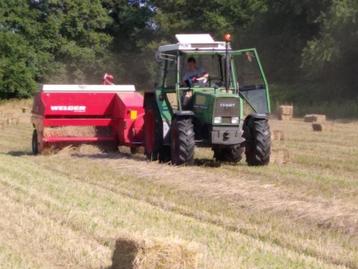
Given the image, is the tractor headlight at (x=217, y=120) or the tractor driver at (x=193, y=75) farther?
the tractor driver at (x=193, y=75)

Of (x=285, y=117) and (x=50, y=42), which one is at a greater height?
(x=50, y=42)

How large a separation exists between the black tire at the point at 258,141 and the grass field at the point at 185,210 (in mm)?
339

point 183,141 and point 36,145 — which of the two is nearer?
point 183,141

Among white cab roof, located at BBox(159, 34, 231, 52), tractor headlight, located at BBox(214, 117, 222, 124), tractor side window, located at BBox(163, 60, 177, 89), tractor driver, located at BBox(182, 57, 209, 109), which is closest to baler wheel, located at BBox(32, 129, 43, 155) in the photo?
tractor side window, located at BBox(163, 60, 177, 89)

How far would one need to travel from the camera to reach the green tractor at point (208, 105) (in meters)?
12.4

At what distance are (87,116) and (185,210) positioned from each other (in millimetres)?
7755

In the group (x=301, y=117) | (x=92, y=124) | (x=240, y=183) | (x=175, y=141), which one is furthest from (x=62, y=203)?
(x=301, y=117)

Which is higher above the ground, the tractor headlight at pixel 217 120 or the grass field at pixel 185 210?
the tractor headlight at pixel 217 120

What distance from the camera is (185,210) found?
823 centimetres

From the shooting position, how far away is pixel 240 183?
1021 centimetres

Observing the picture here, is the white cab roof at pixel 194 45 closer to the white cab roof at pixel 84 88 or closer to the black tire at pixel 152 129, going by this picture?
the black tire at pixel 152 129

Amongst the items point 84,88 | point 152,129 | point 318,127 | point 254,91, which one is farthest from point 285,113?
point 254,91

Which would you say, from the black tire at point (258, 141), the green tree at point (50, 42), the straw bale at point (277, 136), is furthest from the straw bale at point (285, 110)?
the green tree at point (50, 42)

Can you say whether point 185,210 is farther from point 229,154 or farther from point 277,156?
point 229,154
